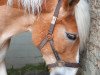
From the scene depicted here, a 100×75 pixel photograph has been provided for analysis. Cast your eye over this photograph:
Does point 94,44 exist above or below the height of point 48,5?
below

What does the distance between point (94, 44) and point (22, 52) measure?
7.48ft

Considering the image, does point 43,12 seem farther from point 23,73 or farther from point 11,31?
point 23,73

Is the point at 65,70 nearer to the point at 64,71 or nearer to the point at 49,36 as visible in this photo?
the point at 64,71

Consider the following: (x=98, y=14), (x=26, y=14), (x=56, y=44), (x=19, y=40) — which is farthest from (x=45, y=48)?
(x=19, y=40)

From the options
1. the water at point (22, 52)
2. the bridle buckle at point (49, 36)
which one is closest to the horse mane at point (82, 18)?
the bridle buckle at point (49, 36)

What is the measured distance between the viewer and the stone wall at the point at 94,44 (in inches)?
163

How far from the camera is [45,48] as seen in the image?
3.96 meters

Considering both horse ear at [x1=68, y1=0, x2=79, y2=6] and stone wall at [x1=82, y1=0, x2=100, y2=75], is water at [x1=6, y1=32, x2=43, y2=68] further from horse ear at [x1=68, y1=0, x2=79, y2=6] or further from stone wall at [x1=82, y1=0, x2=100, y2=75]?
horse ear at [x1=68, y1=0, x2=79, y2=6]

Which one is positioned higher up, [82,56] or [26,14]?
[26,14]

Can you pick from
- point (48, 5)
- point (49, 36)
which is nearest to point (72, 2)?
point (48, 5)

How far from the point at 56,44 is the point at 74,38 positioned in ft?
0.63

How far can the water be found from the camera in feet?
20.5

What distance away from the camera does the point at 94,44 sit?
4281mm

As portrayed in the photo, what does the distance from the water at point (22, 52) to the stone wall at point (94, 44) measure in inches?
74.0
